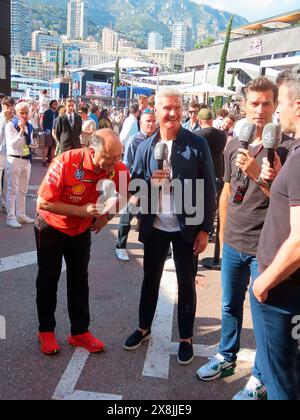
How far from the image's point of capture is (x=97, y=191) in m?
3.14

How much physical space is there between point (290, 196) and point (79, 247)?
1950mm

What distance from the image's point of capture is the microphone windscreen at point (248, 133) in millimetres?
2580

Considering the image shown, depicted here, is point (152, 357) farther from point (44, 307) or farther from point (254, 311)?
point (254, 311)

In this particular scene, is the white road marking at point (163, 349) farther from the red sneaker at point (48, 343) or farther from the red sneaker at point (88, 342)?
the red sneaker at point (48, 343)

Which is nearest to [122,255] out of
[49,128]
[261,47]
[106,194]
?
[106,194]

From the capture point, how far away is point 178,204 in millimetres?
3156

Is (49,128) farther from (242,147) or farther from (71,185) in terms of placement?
(242,147)

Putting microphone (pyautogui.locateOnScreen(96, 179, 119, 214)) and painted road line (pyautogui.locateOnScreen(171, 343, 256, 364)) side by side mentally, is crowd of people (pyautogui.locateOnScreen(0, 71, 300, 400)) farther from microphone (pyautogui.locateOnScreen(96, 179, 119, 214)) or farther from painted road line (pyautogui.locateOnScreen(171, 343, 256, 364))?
painted road line (pyautogui.locateOnScreen(171, 343, 256, 364))

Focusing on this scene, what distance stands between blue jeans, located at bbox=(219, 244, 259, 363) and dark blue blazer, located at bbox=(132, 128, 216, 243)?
1.11 ft

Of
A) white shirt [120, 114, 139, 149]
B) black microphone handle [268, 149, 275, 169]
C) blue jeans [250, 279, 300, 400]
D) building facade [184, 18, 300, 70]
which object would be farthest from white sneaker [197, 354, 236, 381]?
building facade [184, 18, 300, 70]

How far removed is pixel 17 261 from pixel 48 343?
2.15m

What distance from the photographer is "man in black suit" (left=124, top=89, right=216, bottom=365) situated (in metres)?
3.11

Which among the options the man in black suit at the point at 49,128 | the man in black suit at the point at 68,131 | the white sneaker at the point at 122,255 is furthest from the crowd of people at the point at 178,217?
the man in black suit at the point at 49,128
